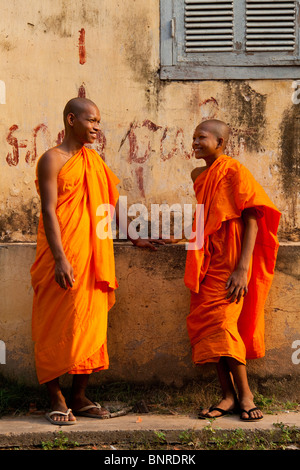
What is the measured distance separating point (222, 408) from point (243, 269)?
96 centimetres

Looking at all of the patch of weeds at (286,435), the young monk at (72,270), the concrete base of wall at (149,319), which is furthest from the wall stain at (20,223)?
the patch of weeds at (286,435)

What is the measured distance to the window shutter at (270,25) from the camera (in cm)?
491

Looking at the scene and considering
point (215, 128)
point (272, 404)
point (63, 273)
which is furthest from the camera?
point (272, 404)

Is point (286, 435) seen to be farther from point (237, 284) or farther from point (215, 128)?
point (215, 128)

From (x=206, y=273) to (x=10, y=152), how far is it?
1.90 meters

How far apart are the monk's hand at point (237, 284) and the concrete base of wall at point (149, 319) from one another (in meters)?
0.58

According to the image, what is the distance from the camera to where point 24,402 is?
4.46m

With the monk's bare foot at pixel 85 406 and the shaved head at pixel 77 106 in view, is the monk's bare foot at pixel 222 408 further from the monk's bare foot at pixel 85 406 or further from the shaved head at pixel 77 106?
the shaved head at pixel 77 106

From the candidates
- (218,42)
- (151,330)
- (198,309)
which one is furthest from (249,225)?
(218,42)

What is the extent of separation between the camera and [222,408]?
4184 millimetres

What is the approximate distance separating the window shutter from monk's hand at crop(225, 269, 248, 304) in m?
1.94

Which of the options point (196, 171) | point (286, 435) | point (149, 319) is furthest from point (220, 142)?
point (286, 435)

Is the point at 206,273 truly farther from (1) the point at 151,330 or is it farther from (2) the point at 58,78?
(2) the point at 58,78

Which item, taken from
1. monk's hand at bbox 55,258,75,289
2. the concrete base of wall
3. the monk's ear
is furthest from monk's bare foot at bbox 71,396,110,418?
the monk's ear
